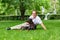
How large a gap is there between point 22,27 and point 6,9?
17.8 metres

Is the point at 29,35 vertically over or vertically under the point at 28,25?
over

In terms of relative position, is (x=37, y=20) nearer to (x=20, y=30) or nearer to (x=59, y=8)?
(x=20, y=30)

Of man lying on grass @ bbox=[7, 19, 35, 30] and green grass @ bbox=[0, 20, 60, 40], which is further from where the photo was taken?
man lying on grass @ bbox=[7, 19, 35, 30]

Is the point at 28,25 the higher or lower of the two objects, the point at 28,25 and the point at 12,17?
the higher

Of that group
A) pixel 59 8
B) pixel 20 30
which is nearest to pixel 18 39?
pixel 20 30

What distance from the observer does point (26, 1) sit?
60.1 feet

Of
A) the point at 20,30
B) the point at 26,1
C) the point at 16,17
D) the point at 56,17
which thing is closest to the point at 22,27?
the point at 20,30

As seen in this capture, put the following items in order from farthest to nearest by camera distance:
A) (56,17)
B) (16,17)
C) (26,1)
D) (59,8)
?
1. (59,8)
2. (56,17)
3. (16,17)
4. (26,1)

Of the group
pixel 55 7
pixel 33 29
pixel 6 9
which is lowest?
pixel 55 7

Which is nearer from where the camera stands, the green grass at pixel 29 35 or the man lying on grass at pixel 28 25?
the green grass at pixel 29 35

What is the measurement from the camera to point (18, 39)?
6980 mm

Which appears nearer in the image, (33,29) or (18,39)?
(18,39)

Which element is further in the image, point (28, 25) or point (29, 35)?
point (28, 25)

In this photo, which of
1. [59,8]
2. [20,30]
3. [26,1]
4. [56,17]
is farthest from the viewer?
[59,8]
